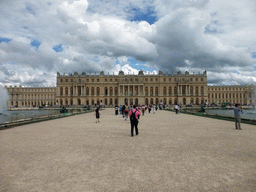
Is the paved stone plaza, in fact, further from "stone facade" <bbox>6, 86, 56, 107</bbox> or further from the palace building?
"stone facade" <bbox>6, 86, 56, 107</bbox>

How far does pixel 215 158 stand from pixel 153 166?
2.30 meters

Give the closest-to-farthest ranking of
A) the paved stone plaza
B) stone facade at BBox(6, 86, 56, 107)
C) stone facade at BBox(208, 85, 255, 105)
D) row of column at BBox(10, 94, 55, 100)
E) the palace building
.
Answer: the paved stone plaza → the palace building → stone facade at BBox(208, 85, 255, 105) → stone facade at BBox(6, 86, 56, 107) → row of column at BBox(10, 94, 55, 100)

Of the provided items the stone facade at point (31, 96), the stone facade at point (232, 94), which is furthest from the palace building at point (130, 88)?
the stone facade at point (31, 96)

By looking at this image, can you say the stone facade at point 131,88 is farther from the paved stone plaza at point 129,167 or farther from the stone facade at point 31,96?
the paved stone plaza at point 129,167

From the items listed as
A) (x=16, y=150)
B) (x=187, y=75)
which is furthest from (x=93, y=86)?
(x=16, y=150)

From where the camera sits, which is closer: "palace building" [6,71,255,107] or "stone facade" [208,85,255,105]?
"palace building" [6,71,255,107]

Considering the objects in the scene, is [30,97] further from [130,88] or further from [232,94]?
[232,94]

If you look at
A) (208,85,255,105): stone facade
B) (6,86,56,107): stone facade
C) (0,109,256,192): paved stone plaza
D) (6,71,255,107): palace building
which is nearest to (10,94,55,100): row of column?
(6,86,56,107): stone facade

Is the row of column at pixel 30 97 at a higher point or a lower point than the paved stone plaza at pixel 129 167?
higher

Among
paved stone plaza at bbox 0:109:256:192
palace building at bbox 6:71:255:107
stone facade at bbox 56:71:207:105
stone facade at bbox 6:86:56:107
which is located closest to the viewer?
paved stone plaza at bbox 0:109:256:192

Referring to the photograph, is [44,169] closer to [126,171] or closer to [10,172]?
[10,172]

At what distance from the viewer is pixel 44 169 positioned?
5480 millimetres

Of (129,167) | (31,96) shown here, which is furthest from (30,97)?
(129,167)

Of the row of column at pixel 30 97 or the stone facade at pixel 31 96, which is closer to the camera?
the stone facade at pixel 31 96
